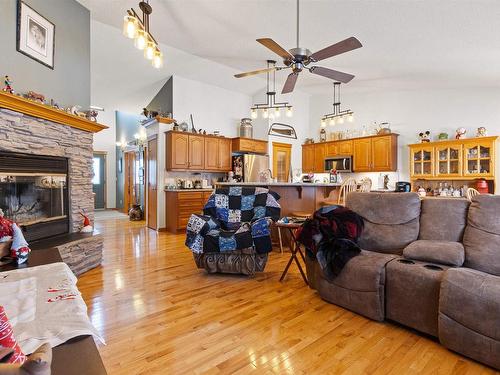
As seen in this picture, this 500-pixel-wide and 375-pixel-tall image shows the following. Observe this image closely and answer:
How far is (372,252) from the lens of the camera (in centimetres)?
253

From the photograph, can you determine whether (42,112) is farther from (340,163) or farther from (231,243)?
(340,163)

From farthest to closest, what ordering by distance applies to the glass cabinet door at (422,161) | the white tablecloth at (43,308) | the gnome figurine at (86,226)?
the glass cabinet door at (422,161)
the gnome figurine at (86,226)
the white tablecloth at (43,308)

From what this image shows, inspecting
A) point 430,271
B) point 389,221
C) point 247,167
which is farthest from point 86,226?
point 247,167

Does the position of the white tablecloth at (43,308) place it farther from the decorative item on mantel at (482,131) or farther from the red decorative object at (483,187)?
the decorative item on mantel at (482,131)

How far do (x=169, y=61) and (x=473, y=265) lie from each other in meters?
5.76

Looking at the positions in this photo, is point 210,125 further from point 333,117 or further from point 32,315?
point 32,315

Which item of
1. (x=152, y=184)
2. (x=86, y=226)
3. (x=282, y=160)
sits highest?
(x=282, y=160)

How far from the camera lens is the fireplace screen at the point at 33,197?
280 centimetres

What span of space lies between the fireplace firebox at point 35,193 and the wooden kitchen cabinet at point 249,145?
12.9 feet

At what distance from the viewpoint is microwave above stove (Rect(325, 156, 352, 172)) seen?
6949 millimetres

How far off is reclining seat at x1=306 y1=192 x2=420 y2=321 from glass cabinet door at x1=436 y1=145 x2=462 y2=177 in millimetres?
3825

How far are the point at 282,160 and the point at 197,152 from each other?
7.97 feet

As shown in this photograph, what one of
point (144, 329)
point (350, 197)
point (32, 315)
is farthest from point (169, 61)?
point (32, 315)

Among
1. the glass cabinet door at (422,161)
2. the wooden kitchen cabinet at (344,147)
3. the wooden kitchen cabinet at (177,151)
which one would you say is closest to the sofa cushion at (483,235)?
the glass cabinet door at (422,161)
